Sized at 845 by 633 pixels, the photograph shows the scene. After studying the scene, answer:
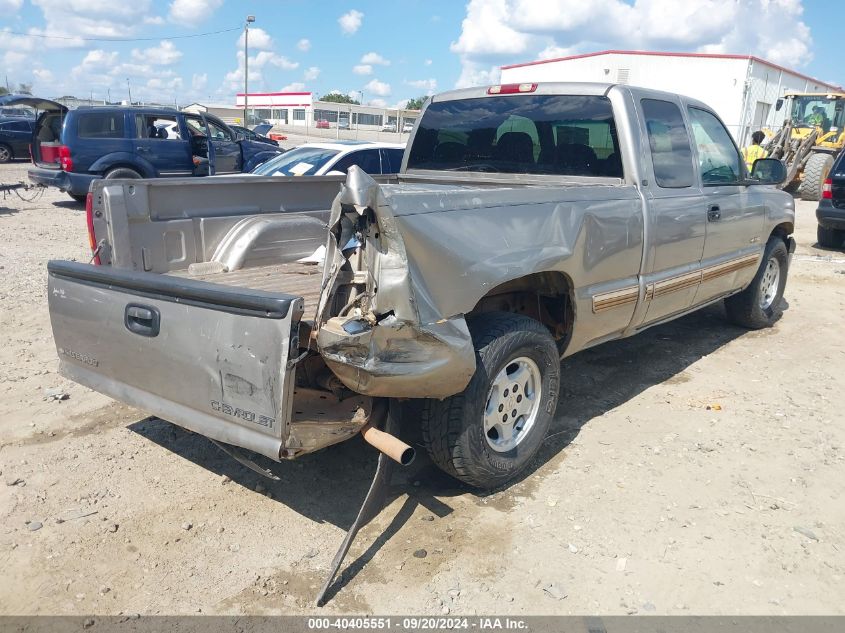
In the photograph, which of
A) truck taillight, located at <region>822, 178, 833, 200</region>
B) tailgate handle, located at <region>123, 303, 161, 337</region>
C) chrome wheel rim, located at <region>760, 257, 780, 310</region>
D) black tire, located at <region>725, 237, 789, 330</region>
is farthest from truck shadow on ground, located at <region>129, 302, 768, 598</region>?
truck taillight, located at <region>822, 178, 833, 200</region>

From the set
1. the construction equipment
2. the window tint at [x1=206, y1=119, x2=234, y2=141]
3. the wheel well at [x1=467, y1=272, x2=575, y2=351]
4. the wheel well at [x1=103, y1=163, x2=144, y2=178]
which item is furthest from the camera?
the construction equipment

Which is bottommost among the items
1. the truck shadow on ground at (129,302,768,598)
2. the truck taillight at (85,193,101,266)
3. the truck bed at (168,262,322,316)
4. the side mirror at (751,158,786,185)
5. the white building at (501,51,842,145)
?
the truck shadow on ground at (129,302,768,598)

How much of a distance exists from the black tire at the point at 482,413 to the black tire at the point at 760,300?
11.4ft

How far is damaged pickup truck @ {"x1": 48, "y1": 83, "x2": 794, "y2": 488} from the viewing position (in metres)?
2.76

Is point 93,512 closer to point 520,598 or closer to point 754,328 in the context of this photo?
point 520,598

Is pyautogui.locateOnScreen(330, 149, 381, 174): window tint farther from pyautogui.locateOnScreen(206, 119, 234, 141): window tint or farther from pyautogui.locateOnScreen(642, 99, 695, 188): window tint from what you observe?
pyautogui.locateOnScreen(206, 119, 234, 141): window tint

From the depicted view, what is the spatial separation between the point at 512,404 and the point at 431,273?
1.05 meters

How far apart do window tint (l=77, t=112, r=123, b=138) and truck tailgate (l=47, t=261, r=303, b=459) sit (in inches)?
422

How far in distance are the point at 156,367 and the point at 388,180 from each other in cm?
277

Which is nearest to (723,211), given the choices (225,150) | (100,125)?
(100,125)

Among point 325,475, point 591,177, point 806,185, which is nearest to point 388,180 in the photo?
point 591,177

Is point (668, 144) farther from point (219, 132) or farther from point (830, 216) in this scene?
point (219, 132)

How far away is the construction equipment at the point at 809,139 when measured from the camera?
17266 millimetres

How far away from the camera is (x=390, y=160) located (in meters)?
8.83
